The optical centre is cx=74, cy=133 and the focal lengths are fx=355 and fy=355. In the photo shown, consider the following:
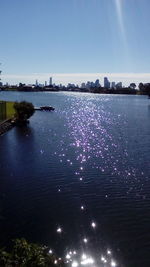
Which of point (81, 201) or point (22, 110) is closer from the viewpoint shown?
point (81, 201)

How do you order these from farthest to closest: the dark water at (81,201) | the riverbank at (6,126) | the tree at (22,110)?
the tree at (22,110)
the riverbank at (6,126)
the dark water at (81,201)

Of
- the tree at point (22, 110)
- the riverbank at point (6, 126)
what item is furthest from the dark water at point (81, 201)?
the tree at point (22, 110)

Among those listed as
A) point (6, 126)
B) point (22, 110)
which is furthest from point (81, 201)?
point (22, 110)

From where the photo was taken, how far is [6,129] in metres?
68.0

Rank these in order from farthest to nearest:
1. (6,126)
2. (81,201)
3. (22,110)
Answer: (22,110) < (6,126) < (81,201)

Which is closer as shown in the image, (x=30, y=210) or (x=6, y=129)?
(x=30, y=210)

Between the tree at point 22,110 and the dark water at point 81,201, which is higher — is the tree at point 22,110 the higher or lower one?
the higher one

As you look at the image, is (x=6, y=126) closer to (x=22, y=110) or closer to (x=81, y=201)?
(x=22, y=110)

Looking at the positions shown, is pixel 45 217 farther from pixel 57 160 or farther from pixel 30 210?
pixel 57 160

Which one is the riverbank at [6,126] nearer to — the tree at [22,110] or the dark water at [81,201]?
the tree at [22,110]

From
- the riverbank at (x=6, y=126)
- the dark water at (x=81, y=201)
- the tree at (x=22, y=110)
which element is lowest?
the dark water at (x=81, y=201)

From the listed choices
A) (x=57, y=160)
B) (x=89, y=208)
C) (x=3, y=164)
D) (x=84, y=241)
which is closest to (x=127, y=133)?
(x=57, y=160)

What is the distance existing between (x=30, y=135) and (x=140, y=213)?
41.5 metres

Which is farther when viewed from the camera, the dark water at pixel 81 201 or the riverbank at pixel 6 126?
the riverbank at pixel 6 126
